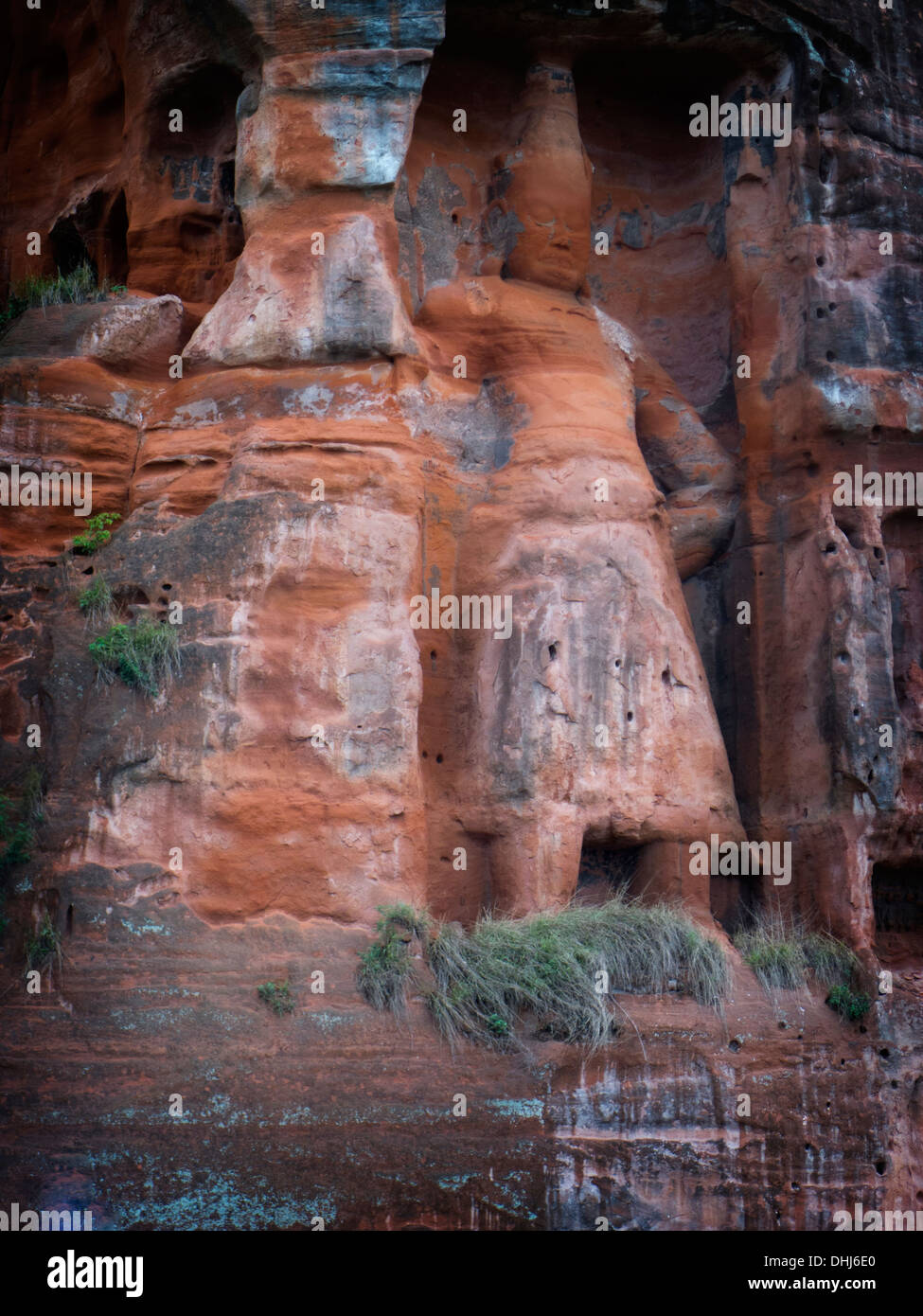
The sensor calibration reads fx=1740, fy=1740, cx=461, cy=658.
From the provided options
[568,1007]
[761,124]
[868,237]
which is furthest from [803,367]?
[568,1007]

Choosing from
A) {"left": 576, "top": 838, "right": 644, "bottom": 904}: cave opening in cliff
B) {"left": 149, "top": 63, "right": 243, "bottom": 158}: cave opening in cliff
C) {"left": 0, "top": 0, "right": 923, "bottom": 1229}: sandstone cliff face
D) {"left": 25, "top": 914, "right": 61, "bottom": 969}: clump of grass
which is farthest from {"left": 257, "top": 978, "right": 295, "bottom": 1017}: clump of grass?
{"left": 149, "top": 63, "right": 243, "bottom": 158}: cave opening in cliff

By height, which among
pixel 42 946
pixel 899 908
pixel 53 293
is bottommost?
pixel 42 946

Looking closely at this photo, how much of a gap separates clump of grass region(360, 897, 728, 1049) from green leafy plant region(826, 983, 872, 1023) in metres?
0.95

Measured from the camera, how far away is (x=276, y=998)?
10555 millimetres

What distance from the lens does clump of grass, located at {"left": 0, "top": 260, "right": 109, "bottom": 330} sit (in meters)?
13.1

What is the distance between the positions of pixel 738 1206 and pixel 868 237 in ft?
25.3

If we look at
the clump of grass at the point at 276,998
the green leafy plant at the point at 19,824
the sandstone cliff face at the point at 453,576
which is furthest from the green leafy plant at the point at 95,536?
the clump of grass at the point at 276,998

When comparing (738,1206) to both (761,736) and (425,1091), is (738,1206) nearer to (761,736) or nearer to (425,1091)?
(425,1091)

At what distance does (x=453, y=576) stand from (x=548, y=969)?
323 centimetres

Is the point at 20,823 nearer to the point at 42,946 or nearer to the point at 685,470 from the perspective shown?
the point at 42,946

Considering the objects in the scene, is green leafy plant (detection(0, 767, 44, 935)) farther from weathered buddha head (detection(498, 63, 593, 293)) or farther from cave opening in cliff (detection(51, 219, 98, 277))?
weathered buddha head (detection(498, 63, 593, 293))

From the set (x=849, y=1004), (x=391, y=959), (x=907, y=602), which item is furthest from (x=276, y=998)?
(x=907, y=602)

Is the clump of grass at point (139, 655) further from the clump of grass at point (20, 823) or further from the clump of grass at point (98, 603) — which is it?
the clump of grass at point (20, 823)

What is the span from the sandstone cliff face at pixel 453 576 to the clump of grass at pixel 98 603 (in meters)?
0.09
